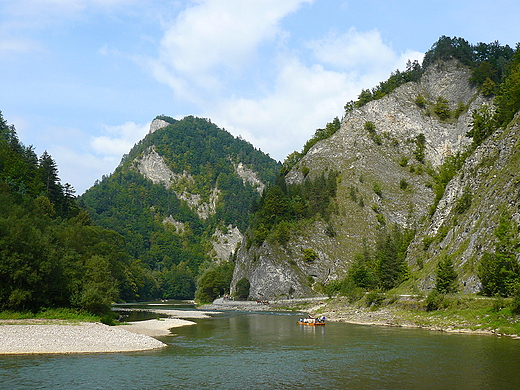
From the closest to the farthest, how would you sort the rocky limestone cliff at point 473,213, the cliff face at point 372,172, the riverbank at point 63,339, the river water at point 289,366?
the river water at point 289,366 < the riverbank at point 63,339 < the rocky limestone cliff at point 473,213 < the cliff face at point 372,172

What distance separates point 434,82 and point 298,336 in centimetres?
14456

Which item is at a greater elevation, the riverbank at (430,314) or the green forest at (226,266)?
the green forest at (226,266)

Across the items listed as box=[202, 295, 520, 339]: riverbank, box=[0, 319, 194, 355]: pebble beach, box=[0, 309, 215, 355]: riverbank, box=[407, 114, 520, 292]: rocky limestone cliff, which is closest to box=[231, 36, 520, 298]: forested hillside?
box=[407, 114, 520, 292]: rocky limestone cliff

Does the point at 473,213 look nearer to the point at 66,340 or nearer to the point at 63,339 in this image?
the point at 66,340

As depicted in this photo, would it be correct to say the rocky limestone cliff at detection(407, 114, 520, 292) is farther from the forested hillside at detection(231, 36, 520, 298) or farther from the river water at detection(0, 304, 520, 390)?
the river water at detection(0, 304, 520, 390)

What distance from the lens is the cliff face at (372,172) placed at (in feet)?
437

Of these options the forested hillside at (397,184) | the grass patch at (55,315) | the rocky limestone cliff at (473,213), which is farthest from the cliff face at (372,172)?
the grass patch at (55,315)

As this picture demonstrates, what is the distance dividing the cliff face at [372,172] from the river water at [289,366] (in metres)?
81.9

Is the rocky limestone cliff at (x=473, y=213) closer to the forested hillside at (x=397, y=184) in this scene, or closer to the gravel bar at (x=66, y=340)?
the forested hillside at (x=397, y=184)

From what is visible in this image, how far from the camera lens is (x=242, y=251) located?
15850cm

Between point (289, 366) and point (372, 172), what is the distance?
122569 mm

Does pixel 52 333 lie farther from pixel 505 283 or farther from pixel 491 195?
pixel 491 195

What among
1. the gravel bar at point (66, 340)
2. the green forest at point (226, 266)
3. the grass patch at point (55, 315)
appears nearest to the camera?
the gravel bar at point (66, 340)

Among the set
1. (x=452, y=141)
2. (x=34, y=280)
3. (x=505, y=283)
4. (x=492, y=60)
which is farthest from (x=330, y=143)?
(x=34, y=280)
